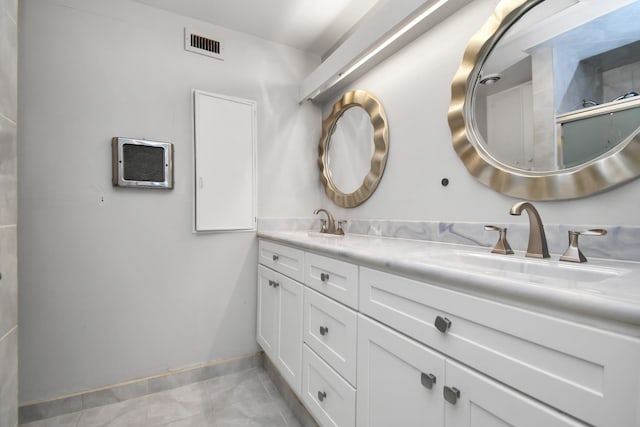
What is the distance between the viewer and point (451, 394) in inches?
27.0

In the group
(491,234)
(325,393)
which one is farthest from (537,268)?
(325,393)

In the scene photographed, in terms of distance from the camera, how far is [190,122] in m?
1.89

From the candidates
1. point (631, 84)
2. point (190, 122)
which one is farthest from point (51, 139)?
point (631, 84)

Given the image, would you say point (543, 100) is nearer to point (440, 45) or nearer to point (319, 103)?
point (440, 45)

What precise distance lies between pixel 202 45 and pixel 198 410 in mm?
2212

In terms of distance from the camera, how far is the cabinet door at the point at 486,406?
533 millimetres

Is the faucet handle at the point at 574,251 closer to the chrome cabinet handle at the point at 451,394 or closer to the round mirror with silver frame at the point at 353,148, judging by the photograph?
the chrome cabinet handle at the point at 451,394

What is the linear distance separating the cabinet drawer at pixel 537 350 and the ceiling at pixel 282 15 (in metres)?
1.77

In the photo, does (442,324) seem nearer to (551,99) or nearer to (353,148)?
(551,99)

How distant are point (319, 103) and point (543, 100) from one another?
162 centimetres

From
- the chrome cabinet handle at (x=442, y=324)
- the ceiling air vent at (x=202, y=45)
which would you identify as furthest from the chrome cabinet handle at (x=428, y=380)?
the ceiling air vent at (x=202, y=45)

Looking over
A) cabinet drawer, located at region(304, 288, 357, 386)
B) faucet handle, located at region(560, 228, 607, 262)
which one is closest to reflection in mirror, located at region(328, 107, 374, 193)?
cabinet drawer, located at region(304, 288, 357, 386)

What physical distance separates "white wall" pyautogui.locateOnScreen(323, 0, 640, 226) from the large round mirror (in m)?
0.06

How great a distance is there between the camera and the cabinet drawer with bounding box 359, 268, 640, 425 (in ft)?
1.46
